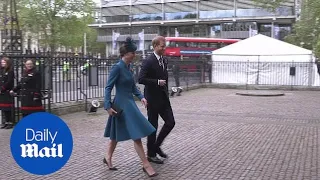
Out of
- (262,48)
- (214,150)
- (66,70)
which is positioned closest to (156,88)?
(214,150)

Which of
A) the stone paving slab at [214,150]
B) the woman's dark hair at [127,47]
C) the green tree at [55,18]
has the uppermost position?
the green tree at [55,18]

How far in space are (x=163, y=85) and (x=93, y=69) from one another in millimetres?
8161

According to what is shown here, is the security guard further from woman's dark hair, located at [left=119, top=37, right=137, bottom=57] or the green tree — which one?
the green tree

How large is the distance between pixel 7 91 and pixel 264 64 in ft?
62.7

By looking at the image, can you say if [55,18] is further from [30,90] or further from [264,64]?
[30,90]

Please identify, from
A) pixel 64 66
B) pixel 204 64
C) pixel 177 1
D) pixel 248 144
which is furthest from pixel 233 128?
pixel 177 1

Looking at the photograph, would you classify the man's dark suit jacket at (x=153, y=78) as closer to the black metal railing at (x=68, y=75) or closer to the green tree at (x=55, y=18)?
the black metal railing at (x=68, y=75)

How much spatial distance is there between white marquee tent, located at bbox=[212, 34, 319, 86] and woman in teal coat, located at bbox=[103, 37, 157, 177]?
68.8 feet

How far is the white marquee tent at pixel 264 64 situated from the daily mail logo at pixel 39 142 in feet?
76.3

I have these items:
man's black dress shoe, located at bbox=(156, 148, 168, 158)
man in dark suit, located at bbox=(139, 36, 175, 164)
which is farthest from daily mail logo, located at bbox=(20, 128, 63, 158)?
man's black dress shoe, located at bbox=(156, 148, 168, 158)

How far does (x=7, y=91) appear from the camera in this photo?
1009 centimetres

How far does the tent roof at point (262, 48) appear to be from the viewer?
Answer: 25.7m

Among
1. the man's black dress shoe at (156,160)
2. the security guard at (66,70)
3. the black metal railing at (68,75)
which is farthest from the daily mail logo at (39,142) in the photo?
the security guard at (66,70)

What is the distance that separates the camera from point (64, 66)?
485 inches
